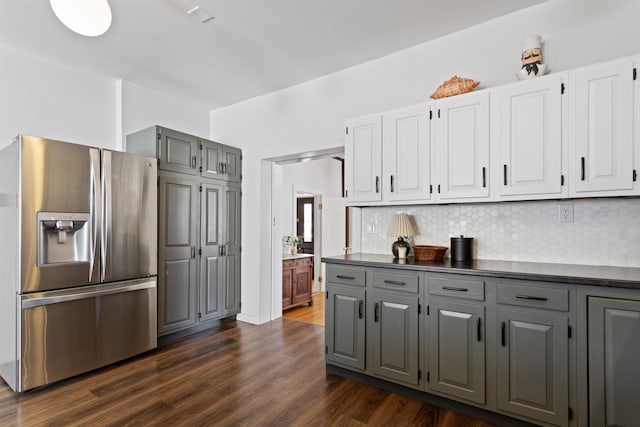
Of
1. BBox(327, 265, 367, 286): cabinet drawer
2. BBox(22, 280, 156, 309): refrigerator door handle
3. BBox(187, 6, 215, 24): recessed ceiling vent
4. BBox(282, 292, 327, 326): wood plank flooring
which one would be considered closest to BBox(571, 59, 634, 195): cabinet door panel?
BBox(327, 265, 367, 286): cabinet drawer

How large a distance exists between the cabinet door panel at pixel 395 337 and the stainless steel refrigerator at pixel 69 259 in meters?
2.18

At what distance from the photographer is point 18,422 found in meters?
2.15

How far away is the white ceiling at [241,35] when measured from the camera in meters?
2.58

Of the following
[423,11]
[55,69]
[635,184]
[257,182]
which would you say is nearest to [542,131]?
[635,184]

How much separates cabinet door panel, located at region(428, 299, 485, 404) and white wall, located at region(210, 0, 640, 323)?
1.85 meters

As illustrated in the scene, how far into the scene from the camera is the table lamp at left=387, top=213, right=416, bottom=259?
9.48 ft

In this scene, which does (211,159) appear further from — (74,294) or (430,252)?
(430,252)

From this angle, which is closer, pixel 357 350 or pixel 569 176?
pixel 569 176

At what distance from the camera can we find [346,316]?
2762mm

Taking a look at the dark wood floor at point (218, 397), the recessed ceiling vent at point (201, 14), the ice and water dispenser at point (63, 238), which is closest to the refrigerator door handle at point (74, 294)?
the ice and water dispenser at point (63, 238)

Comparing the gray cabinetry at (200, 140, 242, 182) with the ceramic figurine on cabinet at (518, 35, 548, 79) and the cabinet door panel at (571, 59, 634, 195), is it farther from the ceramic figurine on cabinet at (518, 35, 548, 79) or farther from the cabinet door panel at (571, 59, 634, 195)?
the cabinet door panel at (571, 59, 634, 195)

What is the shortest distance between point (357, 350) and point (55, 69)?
3.94 m

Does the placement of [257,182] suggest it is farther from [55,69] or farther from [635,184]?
[635,184]

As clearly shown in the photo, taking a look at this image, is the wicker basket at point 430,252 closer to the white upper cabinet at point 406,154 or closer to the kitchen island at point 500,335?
the kitchen island at point 500,335
